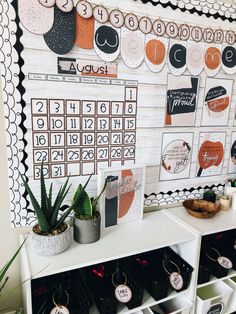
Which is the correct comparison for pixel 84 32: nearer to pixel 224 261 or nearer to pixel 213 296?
pixel 224 261

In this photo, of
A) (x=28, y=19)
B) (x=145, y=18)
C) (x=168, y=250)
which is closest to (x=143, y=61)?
(x=145, y=18)

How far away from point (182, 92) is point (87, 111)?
1.81ft

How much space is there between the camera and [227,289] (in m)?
1.47

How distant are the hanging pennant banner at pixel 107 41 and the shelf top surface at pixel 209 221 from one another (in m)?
0.90

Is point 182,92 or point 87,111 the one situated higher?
point 182,92

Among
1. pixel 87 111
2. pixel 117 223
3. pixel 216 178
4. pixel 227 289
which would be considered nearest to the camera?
pixel 87 111

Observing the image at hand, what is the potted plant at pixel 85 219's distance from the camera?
1133 mm

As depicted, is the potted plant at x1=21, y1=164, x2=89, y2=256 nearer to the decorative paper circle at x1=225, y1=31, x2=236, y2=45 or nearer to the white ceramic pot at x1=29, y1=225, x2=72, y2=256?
the white ceramic pot at x1=29, y1=225, x2=72, y2=256

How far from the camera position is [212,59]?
1463 millimetres

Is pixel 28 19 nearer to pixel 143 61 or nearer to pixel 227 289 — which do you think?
pixel 143 61

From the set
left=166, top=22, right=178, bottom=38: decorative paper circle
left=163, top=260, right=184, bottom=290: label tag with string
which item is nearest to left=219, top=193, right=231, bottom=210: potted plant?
left=163, top=260, right=184, bottom=290: label tag with string

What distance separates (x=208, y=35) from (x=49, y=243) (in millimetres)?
1329

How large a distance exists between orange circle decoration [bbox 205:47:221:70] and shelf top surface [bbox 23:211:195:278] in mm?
886

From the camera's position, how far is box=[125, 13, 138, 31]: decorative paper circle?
121cm
